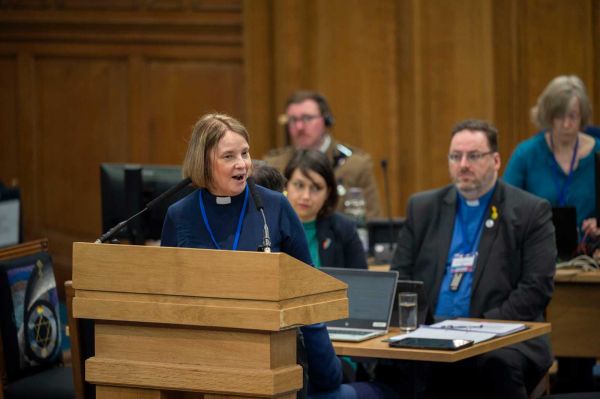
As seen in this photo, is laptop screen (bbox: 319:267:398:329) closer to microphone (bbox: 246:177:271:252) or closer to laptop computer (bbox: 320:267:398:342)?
laptop computer (bbox: 320:267:398:342)

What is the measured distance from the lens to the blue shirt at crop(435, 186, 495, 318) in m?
4.51

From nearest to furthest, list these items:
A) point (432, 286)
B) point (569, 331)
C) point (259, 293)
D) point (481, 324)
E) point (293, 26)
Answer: point (259, 293) → point (481, 324) → point (432, 286) → point (569, 331) → point (293, 26)

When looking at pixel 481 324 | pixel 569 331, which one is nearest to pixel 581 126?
pixel 569 331

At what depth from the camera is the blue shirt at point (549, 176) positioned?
585cm

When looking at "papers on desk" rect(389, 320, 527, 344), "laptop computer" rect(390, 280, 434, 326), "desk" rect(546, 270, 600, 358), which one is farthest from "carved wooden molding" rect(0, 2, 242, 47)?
"papers on desk" rect(389, 320, 527, 344)

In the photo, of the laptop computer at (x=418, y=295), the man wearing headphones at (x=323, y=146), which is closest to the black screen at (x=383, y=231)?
the man wearing headphones at (x=323, y=146)

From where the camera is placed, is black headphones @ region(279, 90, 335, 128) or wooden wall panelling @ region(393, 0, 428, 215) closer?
black headphones @ region(279, 90, 335, 128)

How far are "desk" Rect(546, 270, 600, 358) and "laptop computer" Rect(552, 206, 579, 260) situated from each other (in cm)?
24

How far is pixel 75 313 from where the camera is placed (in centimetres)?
289

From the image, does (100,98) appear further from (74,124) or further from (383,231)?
(383,231)

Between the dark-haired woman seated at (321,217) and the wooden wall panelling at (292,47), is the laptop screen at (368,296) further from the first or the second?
the wooden wall panelling at (292,47)

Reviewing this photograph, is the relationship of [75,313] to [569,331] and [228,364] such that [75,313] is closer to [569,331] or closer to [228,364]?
[228,364]

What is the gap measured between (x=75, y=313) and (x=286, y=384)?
0.61 metres

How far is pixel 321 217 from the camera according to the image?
15.8ft
